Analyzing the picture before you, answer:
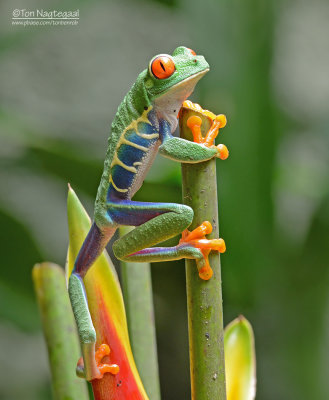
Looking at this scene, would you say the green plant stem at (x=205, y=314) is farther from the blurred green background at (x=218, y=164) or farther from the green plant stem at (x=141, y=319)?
the blurred green background at (x=218, y=164)

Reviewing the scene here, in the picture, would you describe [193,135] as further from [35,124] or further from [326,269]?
[35,124]

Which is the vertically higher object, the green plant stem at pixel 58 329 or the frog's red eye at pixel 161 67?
the frog's red eye at pixel 161 67

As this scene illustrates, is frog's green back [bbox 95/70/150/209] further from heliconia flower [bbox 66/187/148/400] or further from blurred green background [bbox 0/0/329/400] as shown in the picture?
blurred green background [bbox 0/0/329/400]

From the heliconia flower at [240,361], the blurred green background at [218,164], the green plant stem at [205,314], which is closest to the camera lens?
the green plant stem at [205,314]

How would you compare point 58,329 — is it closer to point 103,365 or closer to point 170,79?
point 103,365

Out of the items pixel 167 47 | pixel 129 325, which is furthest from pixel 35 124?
pixel 129 325

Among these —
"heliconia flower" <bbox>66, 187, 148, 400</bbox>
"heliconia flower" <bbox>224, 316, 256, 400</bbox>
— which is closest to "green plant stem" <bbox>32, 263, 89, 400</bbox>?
"heliconia flower" <bbox>66, 187, 148, 400</bbox>

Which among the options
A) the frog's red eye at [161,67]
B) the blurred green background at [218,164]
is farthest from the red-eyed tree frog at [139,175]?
the blurred green background at [218,164]
